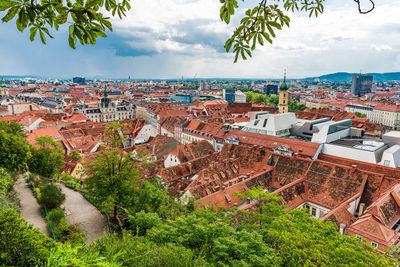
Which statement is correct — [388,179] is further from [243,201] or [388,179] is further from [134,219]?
[134,219]

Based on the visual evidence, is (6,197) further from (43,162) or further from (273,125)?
(273,125)

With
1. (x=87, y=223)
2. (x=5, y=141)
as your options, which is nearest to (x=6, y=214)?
(x=87, y=223)

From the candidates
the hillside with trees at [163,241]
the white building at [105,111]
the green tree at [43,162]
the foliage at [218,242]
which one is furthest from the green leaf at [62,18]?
the white building at [105,111]

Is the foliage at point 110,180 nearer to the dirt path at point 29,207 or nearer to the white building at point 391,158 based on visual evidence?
the dirt path at point 29,207

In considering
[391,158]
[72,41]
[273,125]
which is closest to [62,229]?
[72,41]

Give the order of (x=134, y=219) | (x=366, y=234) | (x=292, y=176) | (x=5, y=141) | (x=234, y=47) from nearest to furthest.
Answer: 1. (x=234, y=47)
2. (x=134, y=219)
3. (x=366, y=234)
4. (x=5, y=141)
5. (x=292, y=176)

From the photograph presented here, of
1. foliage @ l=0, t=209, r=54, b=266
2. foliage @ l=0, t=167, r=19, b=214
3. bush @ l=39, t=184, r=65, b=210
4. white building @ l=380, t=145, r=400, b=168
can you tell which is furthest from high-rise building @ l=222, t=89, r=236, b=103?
foliage @ l=0, t=209, r=54, b=266

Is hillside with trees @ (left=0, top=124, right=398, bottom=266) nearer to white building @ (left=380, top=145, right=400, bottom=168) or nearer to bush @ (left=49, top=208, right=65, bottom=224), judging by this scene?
A: bush @ (left=49, top=208, right=65, bottom=224)
